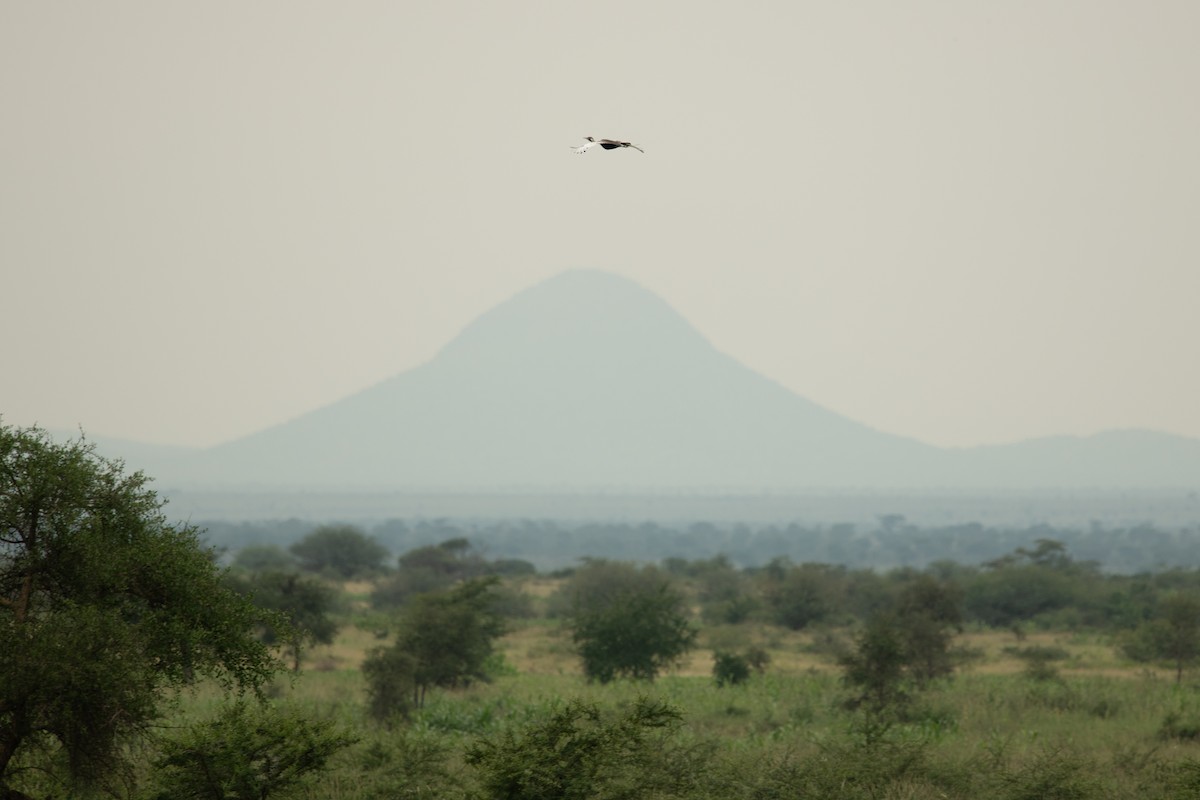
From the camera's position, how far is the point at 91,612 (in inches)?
612

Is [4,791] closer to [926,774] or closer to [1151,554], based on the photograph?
[926,774]

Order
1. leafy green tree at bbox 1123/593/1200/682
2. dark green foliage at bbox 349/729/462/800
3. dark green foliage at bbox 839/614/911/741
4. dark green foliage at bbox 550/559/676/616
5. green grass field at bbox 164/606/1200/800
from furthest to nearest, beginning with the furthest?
dark green foliage at bbox 550/559/676/616 → leafy green tree at bbox 1123/593/1200/682 → dark green foliage at bbox 839/614/911/741 → green grass field at bbox 164/606/1200/800 → dark green foliage at bbox 349/729/462/800

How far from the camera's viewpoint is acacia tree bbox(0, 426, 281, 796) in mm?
15219

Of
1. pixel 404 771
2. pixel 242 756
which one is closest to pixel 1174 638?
pixel 404 771

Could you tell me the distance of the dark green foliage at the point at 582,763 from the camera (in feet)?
57.7

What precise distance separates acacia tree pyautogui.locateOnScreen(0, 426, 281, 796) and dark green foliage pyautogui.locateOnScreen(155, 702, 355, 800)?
77 cm

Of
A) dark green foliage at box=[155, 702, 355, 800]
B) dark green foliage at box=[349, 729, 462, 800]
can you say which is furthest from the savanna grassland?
dark green foliage at box=[155, 702, 355, 800]

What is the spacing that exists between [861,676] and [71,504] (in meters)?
21.5

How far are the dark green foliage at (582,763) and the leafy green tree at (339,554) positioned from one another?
7772 cm

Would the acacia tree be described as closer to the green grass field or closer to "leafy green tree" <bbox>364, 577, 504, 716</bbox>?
the green grass field

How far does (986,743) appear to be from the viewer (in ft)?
84.8

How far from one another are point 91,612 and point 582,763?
23.5 feet

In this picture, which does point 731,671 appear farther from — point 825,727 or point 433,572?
point 433,572

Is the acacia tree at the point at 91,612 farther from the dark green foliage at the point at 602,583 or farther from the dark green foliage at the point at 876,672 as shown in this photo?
the dark green foliage at the point at 602,583
